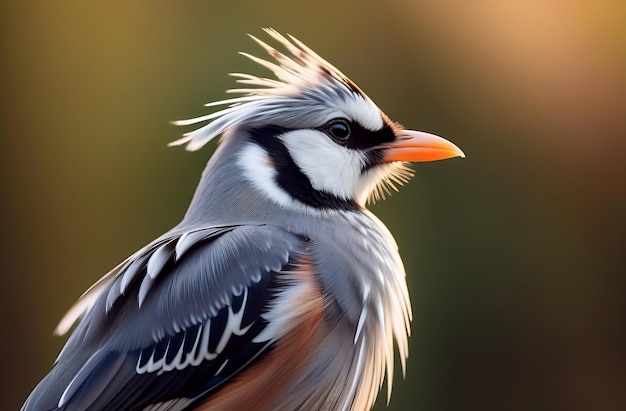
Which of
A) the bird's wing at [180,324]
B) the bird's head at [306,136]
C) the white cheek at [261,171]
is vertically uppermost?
the bird's head at [306,136]

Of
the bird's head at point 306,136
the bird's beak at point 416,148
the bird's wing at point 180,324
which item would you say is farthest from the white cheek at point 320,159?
the bird's wing at point 180,324

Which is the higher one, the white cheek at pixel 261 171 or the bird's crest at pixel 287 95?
the bird's crest at pixel 287 95

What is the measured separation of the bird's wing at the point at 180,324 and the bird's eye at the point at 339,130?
1.31 feet

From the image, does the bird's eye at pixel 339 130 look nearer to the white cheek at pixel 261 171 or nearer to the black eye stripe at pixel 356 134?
the black eye stripe at pixel 356 134

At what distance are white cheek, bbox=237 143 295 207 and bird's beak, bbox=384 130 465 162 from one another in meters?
0.37

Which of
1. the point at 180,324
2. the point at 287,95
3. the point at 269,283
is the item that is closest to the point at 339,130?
the point at 287,95

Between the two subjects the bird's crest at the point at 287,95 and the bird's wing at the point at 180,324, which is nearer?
the bird's wing at the point at 180,324

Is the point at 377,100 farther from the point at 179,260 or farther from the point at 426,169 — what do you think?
the point at 179,260

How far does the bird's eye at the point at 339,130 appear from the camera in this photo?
2.65 metres

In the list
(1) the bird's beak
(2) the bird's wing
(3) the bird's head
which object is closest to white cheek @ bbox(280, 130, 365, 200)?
(3) the bird's head

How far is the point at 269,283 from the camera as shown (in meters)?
2.32

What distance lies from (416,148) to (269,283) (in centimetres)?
70

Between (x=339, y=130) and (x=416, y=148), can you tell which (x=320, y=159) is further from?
(x=416, y=148)

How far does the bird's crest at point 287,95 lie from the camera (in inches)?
103
